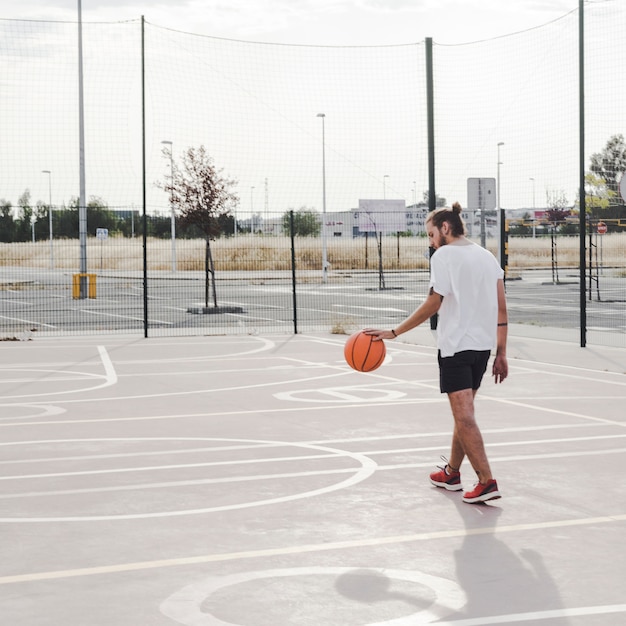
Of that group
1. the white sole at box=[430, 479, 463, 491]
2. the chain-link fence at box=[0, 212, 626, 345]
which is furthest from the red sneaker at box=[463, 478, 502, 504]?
the chain-link fence at box=[0, 212, 626, 345]

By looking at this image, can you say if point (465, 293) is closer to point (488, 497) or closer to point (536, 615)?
point (488, 497)

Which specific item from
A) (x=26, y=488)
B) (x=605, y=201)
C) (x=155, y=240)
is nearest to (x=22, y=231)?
(x=155, y=240)

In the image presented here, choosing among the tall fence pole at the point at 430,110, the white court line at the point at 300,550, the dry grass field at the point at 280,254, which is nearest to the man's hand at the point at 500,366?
the white court line at the point at 300,550

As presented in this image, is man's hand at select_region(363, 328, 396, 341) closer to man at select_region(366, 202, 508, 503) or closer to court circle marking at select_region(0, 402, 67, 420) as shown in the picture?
man at select_region(366, 202, 508, 503)

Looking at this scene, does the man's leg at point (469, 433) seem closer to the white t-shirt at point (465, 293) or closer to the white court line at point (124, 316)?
the white t-shirt at point (465, 293)

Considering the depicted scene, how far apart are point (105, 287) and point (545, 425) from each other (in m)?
35.0

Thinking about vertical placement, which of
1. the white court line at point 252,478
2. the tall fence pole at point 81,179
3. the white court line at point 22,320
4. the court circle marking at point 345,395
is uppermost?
the tall fence pole at point 81,179

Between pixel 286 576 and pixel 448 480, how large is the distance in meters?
2.18

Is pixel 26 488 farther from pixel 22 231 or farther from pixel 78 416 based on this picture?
pixel 22 231

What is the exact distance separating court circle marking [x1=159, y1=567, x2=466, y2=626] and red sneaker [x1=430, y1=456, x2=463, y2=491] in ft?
Answer: 6.26

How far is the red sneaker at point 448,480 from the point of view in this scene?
7.00 meters

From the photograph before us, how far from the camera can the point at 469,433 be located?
262 inches

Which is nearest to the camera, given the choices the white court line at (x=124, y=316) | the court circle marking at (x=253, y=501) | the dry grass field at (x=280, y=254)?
the court circle marking at (x=253, y=501)

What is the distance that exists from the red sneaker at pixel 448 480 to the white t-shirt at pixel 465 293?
0.83 m
